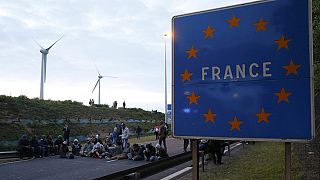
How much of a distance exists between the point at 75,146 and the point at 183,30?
16786mm

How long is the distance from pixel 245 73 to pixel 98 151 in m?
15.9

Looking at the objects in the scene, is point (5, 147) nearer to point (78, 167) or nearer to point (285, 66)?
point (78, 167)

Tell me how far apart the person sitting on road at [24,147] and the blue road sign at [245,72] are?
50.9 feet

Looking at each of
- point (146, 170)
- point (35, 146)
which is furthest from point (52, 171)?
point (146, 170)

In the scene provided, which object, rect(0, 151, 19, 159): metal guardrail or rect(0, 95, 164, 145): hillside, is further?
rect(0, 95, 164, 145): hillside

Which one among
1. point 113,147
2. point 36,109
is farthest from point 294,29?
point 36,109

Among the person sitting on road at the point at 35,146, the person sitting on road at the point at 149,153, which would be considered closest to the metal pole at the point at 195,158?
the person sitting on road at the point at 149,153

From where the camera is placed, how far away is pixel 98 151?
18.4 meters

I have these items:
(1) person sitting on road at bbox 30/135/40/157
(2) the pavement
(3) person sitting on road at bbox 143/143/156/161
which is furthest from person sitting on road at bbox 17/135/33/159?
(3) person sitting on road at bbox 143/143/156/161

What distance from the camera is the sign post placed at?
10.3 feet

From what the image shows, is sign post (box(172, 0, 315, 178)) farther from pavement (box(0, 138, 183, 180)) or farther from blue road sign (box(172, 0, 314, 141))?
pavement (box(0, 138, 183, 180))

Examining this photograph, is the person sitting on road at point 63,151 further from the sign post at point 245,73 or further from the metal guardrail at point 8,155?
the sign post at point 245,73

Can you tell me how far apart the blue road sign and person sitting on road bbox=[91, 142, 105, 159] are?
1499 cm

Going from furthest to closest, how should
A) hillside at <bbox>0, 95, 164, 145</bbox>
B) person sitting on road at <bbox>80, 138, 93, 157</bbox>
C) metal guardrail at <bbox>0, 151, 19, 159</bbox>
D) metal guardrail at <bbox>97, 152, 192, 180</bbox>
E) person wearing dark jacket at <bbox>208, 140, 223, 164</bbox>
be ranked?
hillside at <bbox>0, 95, 164, 145</bbox> < person sitting on road at <bbox>80, 138, 93, 157</bbox> < metal guardrail at <bbox>0, 151, 19, 159</bbox> < person wearing dark jacket at <bbox>208, 140, 223, 164</bbox> < metal guardrail at <bbox>97, 152, 192, 180</bbox>
